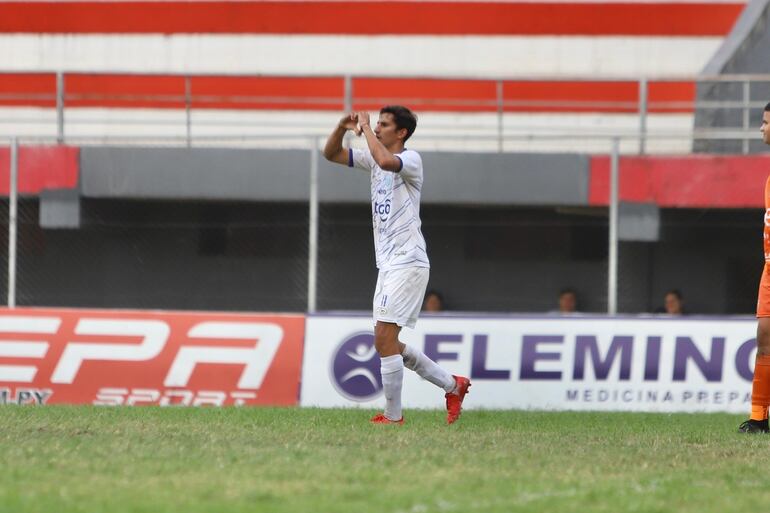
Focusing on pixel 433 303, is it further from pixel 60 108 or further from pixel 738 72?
pixel 60 108

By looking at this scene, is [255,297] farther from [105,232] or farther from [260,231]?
[105,232]

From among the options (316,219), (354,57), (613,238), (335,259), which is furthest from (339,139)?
(354,57)

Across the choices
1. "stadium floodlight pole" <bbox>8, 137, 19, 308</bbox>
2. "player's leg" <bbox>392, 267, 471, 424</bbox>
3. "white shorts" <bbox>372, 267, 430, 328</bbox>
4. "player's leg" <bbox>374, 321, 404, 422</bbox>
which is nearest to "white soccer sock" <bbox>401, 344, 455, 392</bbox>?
"player's leg" <bbox>392, 267, 471, 424</bbox>

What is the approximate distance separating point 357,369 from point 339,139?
4885mm

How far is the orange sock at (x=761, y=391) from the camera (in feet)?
29.5

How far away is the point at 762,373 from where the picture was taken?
357 inches

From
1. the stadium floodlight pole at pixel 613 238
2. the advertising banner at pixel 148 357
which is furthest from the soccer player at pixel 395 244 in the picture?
the stadium floodlight pole at pixel 613 238

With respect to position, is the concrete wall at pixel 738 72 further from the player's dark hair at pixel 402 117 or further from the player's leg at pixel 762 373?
the player's dark hair at pixel 402 117

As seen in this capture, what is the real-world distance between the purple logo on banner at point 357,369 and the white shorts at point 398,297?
4568mm

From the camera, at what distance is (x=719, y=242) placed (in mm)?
18031

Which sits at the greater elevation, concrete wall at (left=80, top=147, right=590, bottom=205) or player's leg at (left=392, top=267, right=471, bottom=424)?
concrete wall at (left=80, top=147, right=590, bottom=205)

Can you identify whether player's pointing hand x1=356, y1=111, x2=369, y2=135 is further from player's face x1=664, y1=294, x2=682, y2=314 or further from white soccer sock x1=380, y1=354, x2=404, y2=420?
player's face x1=664, y1=294, x2=682, y2=314

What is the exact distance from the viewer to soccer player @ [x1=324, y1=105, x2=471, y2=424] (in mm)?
8859

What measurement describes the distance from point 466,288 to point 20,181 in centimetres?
600
